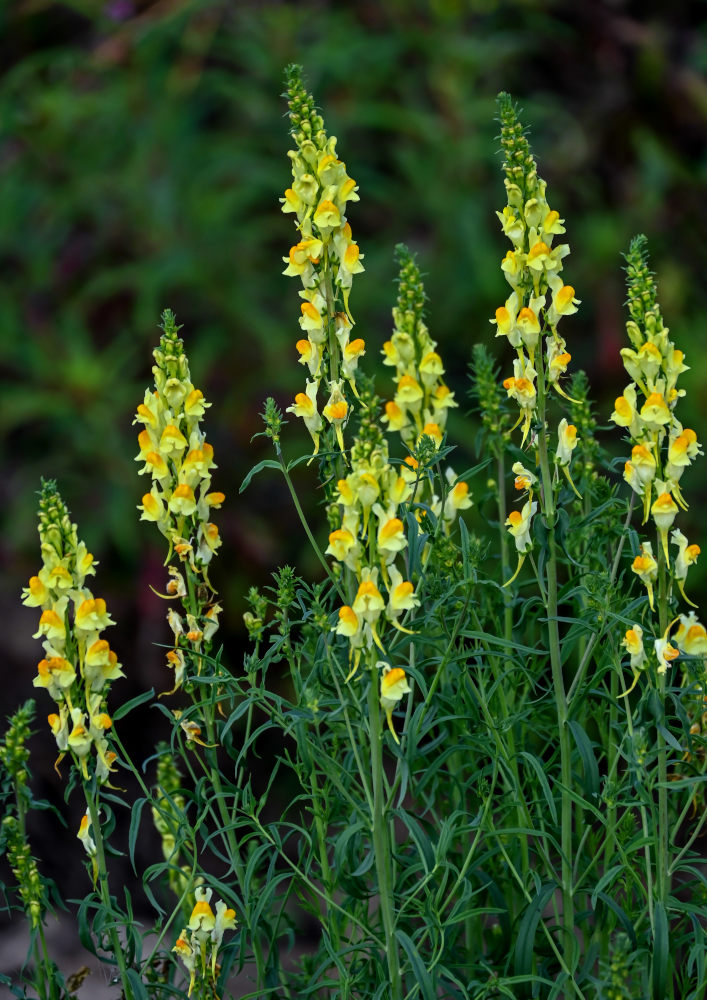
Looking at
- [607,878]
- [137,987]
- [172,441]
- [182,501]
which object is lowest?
[137,987]

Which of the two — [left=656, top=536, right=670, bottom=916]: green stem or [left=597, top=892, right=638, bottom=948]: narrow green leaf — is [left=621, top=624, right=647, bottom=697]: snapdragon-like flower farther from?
[left=597, top=892, right=638, bottom=948]: narrow green leaf

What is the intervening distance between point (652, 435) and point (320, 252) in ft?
2.31

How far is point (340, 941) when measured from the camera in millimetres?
2428

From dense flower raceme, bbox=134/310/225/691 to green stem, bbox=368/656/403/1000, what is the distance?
417 millimetres

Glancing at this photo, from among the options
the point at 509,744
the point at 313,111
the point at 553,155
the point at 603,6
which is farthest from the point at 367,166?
the point at 509,744

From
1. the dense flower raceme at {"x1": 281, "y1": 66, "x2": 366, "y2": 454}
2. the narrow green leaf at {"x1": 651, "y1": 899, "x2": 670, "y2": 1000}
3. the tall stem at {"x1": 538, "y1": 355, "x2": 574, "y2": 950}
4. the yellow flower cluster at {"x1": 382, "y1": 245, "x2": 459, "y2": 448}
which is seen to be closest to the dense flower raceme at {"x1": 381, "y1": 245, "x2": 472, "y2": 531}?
the yellow flower cluster at {"x1": 382, "y1": 245, "x2": 459, "y2": 448}

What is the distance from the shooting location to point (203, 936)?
2311 millimetres

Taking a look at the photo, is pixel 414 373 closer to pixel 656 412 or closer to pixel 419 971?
pixel 656 412

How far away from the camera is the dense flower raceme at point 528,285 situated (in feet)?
7.16

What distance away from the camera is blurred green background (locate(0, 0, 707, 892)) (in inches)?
196

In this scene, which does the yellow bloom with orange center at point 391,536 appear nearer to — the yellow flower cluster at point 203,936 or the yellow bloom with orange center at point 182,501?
the yellow bloom with orange center at point 182,501

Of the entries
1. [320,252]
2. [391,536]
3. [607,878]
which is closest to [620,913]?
[607,878]

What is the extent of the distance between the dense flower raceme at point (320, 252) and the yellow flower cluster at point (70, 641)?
494mm

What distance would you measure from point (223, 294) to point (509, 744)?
10.4 ft
